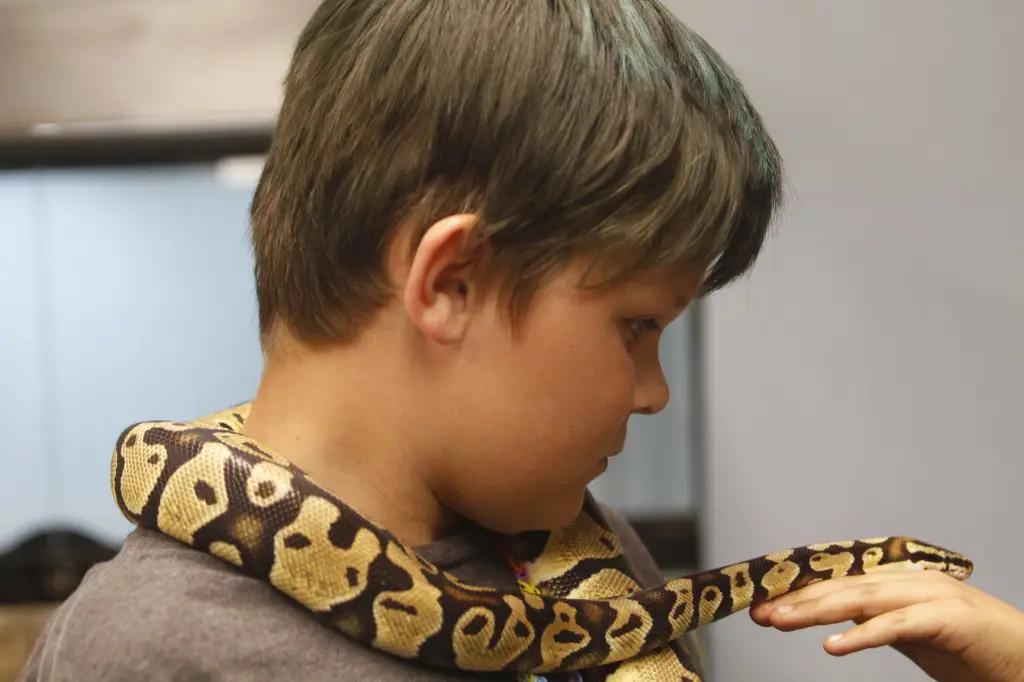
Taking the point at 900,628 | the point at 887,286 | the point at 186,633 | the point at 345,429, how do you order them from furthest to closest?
the point at 887,286
the point at 900,628
the point at 345,429
the point at 186,633

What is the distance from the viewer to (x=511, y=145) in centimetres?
79

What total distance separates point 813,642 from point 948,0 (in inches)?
54.7

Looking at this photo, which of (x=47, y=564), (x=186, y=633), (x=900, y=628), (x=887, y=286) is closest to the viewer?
(x=186, y=633)

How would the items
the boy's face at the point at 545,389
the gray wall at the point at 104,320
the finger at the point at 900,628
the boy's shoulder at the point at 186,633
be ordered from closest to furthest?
the boy's shoulder at the point at 186,633
the boy's face at the point at 545,389
the finger at the point at 900,628
the gray wall at the point at 104,320

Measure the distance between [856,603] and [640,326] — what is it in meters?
0.43

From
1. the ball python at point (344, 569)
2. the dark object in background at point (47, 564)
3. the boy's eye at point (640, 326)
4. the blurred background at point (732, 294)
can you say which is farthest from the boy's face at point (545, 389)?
the dark object in background at point (47, 564)

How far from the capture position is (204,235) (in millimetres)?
2100

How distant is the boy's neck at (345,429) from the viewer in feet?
2.82

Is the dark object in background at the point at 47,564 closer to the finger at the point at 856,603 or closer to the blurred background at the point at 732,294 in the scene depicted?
the blurred background at the point at 732,294

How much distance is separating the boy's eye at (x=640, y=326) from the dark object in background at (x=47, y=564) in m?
1.73

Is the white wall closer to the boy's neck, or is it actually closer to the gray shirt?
the boy's neck

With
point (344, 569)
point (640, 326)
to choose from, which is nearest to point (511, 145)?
point (640, 326)

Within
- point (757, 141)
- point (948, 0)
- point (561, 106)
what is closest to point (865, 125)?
point (948, 0)

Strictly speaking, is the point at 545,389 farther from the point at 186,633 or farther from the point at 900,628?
the point at 900,628
